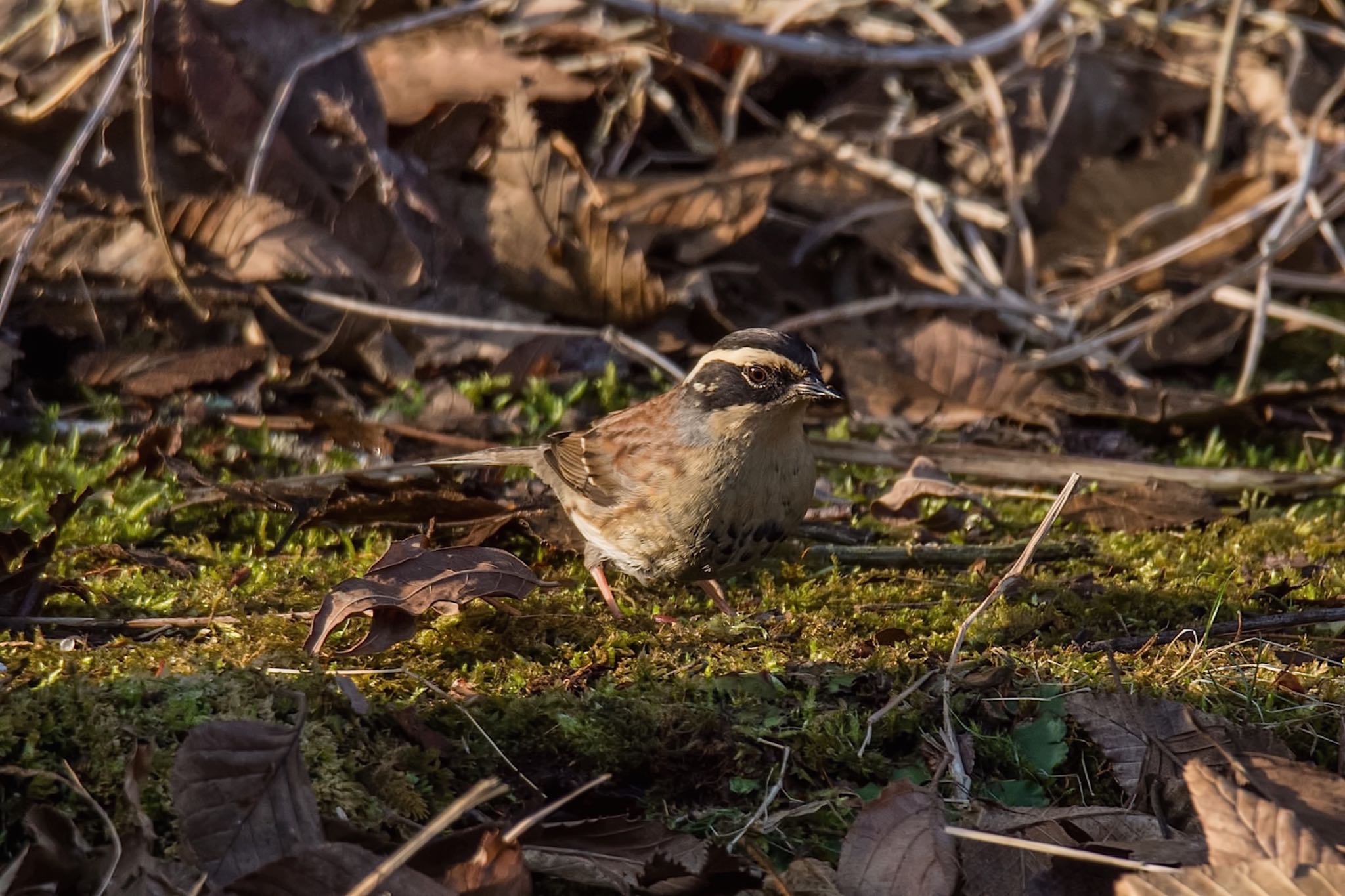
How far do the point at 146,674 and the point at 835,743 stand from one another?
6.40 ft

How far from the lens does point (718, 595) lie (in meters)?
5.18

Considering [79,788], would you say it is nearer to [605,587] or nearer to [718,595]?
[605,587]

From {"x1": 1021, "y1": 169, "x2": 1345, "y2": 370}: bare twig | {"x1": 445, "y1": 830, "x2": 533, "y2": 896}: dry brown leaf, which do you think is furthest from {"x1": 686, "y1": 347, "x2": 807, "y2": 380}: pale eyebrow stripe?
{"x1": 1021, "y1": 169, "x2": 1345, "y2": 370}: bare twig

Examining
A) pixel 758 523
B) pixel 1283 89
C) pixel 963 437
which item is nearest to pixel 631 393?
pixel 963 437

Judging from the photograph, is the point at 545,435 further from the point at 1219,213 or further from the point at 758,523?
the point at 1219,213

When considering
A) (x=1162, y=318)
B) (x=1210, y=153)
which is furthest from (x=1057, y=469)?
(x=1210, y=153)

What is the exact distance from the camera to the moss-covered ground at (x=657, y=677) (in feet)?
12.1

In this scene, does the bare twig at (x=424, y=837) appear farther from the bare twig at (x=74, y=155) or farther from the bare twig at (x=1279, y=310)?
the bare twig at (x=1279, y=310)

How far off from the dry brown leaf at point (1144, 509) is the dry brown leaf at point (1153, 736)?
189 centimetres

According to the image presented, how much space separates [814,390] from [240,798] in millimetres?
2571

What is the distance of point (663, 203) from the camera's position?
315 inches

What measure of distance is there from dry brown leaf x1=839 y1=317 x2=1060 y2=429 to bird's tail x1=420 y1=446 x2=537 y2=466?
1971 mm

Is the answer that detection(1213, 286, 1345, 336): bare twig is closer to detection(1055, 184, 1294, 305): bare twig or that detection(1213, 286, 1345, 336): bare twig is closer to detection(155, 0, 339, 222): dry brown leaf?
detection(1055, 184, 1294, 305): bare twig

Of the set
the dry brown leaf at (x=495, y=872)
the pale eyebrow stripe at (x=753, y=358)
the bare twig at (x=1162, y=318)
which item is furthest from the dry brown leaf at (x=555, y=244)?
the dry brown leaf at (x=495, y=872)
